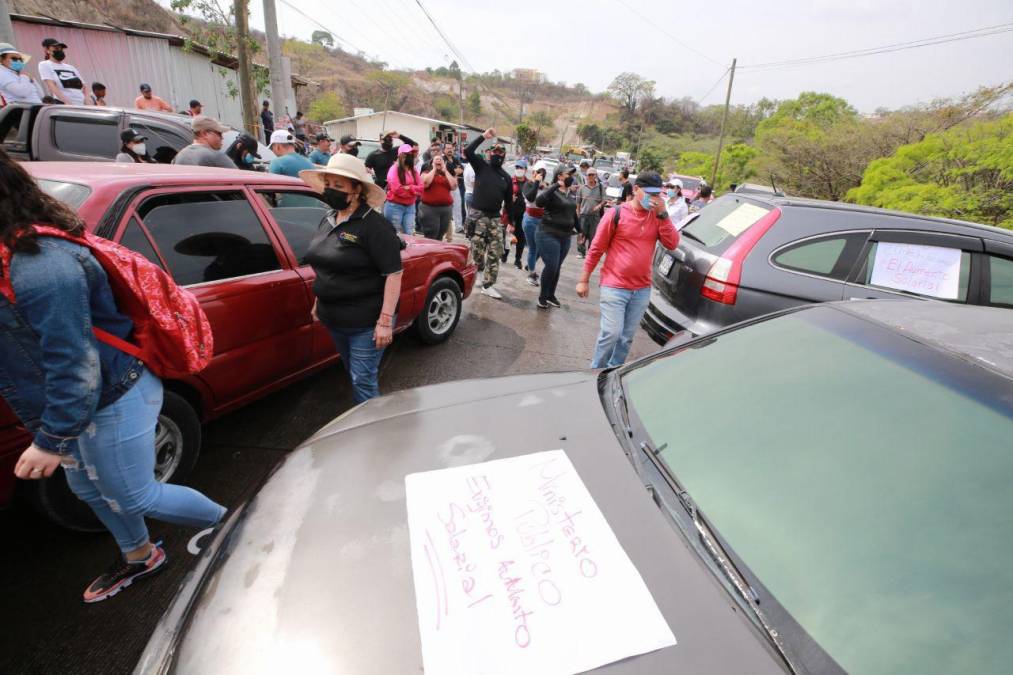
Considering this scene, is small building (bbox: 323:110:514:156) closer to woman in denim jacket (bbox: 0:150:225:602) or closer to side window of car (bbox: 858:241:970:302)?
side window of car (bbox: 858:241:970:302)

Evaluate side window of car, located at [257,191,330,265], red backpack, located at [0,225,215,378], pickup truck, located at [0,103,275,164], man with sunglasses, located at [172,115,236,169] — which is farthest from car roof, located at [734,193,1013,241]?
pickup truck, located at [0,103,275,164]

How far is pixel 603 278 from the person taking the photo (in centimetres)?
368

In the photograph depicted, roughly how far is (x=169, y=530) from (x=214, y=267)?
4.35 feet

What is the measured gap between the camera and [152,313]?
163cm

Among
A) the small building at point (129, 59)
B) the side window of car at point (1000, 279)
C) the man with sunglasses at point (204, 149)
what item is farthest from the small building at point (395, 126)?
the side window of car at point (1000, 279)

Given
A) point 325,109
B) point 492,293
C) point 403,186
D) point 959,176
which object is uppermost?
point 325,109

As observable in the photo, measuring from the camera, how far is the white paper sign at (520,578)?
995 millimetres

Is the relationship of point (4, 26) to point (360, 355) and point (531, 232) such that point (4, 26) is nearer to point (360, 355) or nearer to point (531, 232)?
point (531, 232)

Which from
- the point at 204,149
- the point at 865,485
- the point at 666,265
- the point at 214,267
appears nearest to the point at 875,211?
the point at 666,265

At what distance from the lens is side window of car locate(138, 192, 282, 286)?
2324 mm

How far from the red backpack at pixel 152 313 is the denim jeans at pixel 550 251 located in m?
4.28

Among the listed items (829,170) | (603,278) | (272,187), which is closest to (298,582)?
(272,187)

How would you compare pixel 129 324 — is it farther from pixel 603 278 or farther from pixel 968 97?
pixel 968 97

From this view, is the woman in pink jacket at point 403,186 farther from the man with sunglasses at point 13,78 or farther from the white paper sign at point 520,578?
the white paper sign at point 520,578
